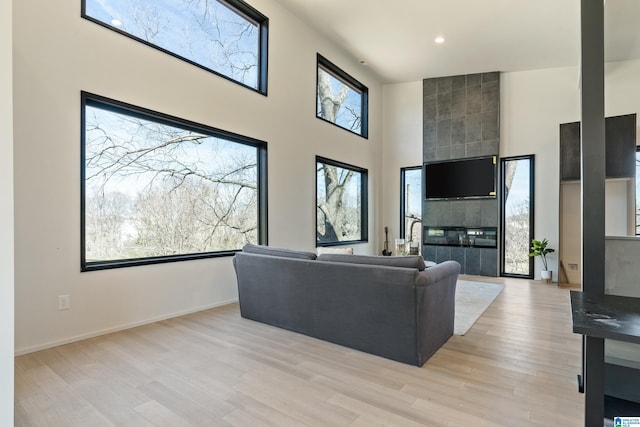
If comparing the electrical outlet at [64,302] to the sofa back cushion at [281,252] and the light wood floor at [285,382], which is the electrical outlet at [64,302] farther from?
the sofa back cushion at [281,252]

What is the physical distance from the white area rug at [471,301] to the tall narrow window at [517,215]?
3.65ft

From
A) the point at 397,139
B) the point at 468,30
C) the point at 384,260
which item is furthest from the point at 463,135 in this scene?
the point at 384,260

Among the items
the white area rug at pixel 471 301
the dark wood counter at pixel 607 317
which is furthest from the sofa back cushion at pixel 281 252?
the dark wood counter at pixel 607 317

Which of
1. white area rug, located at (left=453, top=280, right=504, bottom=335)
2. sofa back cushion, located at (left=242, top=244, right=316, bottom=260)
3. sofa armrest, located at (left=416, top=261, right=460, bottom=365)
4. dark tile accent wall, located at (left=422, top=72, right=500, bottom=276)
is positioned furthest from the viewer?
dark tile accent wall, located at (left=422, top=72, right=500, bottom=276)

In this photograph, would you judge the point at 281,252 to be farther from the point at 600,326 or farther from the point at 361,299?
the point at 600,326

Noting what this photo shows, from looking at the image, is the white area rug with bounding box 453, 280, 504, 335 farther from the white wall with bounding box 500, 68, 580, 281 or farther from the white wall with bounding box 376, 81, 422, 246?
the white wall with bounding box 376, 81, 422, 246

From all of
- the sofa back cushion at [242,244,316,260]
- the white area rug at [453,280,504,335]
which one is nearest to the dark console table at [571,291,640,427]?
the white area rug at [453,280,504,335]

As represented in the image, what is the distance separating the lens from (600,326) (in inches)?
48.4

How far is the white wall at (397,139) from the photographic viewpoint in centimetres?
749

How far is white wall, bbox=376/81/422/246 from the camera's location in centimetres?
749

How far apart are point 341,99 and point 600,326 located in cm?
613

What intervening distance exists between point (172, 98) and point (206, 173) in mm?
953

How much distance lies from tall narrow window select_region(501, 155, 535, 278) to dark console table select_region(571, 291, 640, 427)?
5.40 metres

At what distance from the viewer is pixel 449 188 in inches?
274
